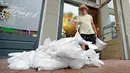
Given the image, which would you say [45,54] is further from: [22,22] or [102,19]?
[102,19]

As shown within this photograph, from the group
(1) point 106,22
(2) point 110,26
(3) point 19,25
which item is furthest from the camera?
(1) point 106,22

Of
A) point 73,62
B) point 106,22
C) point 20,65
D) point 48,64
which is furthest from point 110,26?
point 20,65

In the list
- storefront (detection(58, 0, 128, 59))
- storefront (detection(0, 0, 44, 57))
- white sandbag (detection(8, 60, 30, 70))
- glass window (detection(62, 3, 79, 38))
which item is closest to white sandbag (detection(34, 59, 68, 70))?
white sandbag (detection(8, 60, 30, 70))

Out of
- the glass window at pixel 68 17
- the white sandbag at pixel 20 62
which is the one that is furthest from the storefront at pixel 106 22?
the white sandbag at pixel 20 62

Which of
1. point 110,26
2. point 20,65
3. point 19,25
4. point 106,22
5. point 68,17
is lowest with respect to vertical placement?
point 20,65

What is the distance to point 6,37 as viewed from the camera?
2.27 metres

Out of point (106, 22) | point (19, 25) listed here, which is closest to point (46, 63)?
point (19, 25)

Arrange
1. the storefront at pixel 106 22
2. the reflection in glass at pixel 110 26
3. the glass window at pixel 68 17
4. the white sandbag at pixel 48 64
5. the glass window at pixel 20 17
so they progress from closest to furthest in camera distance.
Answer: the white sandbag at pixel 48 64, the glass window at pixel 20 17, the storefront at pixel 106 22, the reflection in glass at pixel 110 26, the glass window at pixel 68 17

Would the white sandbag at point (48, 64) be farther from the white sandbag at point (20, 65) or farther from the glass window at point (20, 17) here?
the glass window at point (20, 17)

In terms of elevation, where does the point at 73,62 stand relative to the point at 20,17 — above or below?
below

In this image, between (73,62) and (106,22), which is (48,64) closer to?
(73,62)

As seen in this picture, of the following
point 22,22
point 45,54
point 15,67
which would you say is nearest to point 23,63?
point 15,67

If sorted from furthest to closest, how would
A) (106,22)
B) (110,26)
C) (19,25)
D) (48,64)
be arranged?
(106,22) < (110,26) < (19,25) < (48,64)

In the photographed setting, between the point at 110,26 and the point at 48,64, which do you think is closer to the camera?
the point at 48,64
